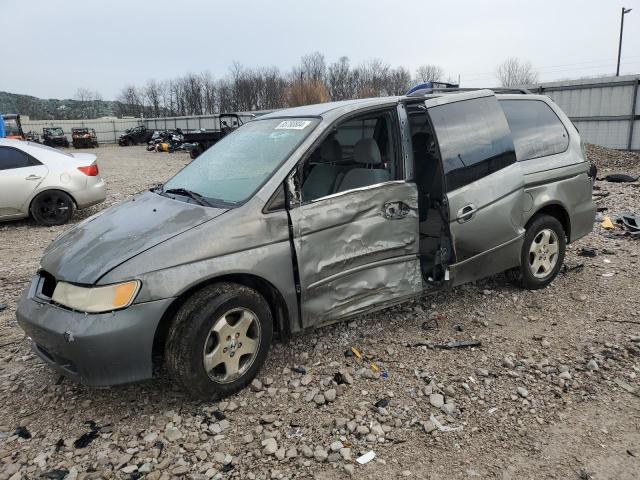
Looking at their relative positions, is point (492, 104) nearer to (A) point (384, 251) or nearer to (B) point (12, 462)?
(A) point (384, 251)

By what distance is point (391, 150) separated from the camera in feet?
12.3

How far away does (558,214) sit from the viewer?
475 centimetres

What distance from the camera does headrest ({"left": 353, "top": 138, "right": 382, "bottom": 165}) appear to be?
12.4 feet

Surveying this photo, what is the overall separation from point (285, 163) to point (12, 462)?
2339mm

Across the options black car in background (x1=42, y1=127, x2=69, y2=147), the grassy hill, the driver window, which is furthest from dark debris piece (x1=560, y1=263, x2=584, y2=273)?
the grassy hill

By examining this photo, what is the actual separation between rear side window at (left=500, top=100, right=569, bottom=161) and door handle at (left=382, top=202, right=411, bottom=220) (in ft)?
4.58

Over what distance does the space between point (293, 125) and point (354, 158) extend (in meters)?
0.55

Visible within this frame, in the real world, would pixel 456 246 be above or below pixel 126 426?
above

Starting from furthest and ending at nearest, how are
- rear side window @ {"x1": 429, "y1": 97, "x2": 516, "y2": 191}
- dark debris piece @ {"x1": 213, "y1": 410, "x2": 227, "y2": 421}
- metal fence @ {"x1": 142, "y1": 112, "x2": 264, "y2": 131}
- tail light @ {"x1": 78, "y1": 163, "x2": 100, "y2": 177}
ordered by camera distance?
metal fence @ {"x1": 142, "y1": 112, "x2": 264, "y2": 131} → tail light @ {"x1": 78, "y1": 163, "x2": 100, "y2": 177} → rear side window @ {"x1": 429, "y1": 97, "x2": 516, "y2": 191} → dark debris piece @ {"x1": 213, "y1": 410, "x2": 227, "y2": 421}

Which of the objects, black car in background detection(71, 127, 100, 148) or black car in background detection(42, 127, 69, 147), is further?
black car in background detection(71, 127, 100, 148)

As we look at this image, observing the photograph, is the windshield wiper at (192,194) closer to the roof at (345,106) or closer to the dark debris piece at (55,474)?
the roof at (345,106)

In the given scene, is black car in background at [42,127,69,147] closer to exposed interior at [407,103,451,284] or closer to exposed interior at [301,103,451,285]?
exposed interior at [301,103,451,285]

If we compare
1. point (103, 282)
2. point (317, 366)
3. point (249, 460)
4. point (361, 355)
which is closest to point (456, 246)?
point (361, 355)

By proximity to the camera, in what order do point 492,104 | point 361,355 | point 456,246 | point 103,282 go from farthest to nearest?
1. point 492,104
2. point 456,246
3. point 361,355
4. point 103,282
